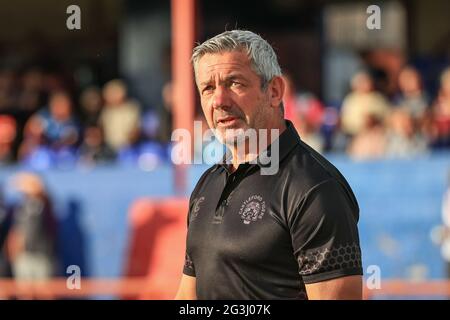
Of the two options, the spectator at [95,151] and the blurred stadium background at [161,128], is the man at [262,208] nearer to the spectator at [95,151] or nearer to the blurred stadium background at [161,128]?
the blurred stadium background at [161,128]

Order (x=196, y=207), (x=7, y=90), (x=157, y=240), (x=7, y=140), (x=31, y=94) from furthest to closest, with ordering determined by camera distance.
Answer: (x=7, y=90), (x=31, y=94), (x=7, y=140), (x=157, y=240), (x=196, y=207)

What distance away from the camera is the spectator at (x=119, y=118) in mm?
12367

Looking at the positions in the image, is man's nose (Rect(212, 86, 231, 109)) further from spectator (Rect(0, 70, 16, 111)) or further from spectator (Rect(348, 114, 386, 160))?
spectator (Rect(0, 70, 16, 111))

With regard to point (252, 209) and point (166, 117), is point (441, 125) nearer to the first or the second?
point (166, 117)

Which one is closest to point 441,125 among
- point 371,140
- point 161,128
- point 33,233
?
point 371,140

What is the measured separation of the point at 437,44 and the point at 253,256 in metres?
11.2

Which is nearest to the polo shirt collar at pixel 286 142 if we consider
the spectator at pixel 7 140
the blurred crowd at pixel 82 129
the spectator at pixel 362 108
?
the spectator at pixel 362 108

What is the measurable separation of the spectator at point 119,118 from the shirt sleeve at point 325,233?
9026 millimetres

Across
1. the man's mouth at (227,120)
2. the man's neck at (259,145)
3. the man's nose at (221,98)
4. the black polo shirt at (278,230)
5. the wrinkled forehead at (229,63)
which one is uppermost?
the wrinkled forehead at (229,63)

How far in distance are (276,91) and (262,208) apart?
0.39m

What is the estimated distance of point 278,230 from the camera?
132 inches

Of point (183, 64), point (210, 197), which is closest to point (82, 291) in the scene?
point (183, 64)
